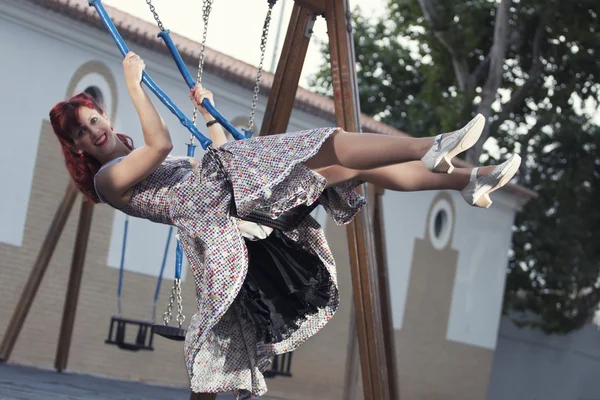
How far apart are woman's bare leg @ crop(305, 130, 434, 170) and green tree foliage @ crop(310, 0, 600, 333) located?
45.5 feet

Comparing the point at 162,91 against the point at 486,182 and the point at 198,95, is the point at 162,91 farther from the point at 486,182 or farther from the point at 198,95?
the point at 486,182

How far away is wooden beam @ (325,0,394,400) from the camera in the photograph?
435 centimetres

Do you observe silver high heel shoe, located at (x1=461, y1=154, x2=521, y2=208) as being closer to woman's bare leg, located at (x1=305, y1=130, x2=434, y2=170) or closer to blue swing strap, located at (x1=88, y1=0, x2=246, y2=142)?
woman's bare leg, located at (x1=305, y1=130, x2=434, y2=170)

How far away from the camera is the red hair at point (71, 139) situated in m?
3.52

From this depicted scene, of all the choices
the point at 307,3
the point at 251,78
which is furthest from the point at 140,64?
the point at 251,78

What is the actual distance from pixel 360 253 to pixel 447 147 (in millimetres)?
1442

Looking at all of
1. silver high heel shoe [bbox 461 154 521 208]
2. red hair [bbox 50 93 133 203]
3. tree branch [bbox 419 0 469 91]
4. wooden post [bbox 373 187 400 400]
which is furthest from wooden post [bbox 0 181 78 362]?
tree branch [bbox 419 0 469 91]

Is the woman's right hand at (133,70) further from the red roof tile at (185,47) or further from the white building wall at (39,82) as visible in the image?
the red roof tile at (185,47)

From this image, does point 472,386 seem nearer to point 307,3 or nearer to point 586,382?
point 586,382

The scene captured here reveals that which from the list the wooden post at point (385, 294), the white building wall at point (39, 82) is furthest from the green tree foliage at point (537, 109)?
the wooden post at point (385, 294)

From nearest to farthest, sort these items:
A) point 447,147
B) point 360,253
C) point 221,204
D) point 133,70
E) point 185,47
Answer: point 447,147 < point 221,204 < point 133,70 < point 360,253 < point 185,47

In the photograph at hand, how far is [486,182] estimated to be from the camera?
125 inches

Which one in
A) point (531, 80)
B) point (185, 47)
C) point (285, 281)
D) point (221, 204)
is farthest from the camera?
point (531, 80)

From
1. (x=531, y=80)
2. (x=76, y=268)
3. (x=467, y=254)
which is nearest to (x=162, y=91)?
(x=76, y=268)
